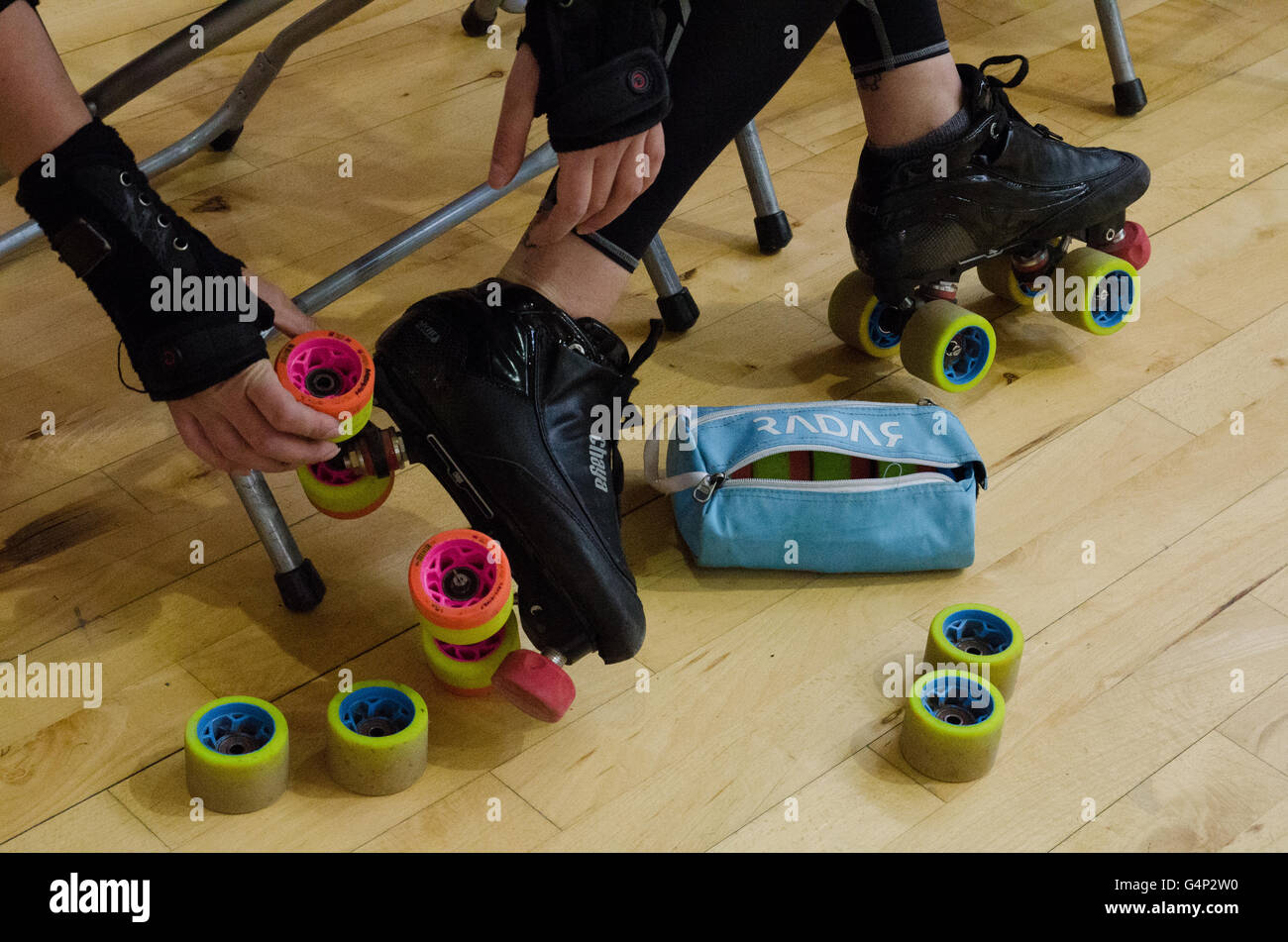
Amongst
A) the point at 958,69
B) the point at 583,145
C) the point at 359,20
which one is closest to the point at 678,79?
the point at 583,145

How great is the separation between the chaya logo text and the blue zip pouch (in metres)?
0.38

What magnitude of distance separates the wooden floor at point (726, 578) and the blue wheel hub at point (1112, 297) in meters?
0.04

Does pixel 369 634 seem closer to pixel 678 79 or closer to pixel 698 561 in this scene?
pixel 698 561

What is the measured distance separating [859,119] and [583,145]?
0.91m

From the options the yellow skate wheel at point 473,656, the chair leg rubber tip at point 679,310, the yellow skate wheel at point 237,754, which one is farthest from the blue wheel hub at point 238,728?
the chair leg rubber tip at point 679,310

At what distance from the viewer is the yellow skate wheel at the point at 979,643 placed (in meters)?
1.02

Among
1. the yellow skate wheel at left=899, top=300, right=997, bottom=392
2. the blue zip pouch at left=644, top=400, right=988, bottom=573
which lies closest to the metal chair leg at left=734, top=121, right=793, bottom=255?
the yellow skate wheel at left=899, top=300, right=997, bottom=392

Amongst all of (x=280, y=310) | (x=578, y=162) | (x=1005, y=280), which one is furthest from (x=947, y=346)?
(x=280, y=310)

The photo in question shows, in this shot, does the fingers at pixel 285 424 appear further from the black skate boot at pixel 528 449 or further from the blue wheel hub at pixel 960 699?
the blue wheel hub at pixel 960 699

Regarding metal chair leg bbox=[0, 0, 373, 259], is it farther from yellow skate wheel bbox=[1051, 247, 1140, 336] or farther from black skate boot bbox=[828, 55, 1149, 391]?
yellow skate wheel bbox=[1051, 247, 1140, 336]

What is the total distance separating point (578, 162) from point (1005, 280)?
629mm

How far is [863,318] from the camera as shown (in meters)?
1.34

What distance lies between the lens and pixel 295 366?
38.1 inches

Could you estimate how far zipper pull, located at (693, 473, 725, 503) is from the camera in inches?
44.4
